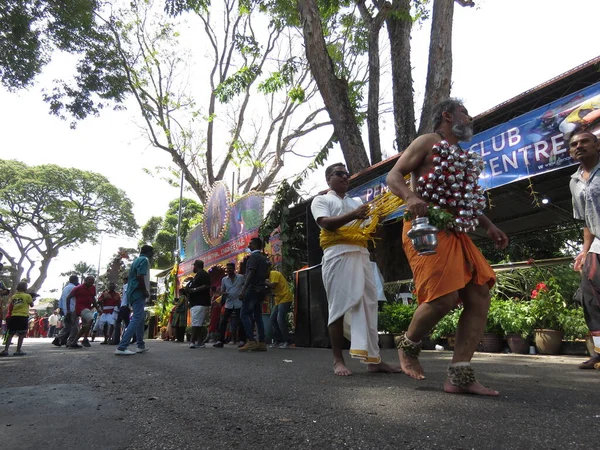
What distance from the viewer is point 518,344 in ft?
20.6

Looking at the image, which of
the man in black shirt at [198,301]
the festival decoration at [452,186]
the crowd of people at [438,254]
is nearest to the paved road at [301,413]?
the crowd of people at [438,254]

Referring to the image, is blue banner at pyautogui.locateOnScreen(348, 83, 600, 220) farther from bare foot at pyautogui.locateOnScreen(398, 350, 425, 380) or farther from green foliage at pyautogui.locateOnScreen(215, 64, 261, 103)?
green foliage at pyautogui.locateOnScreen(215, 64, 261, 103)

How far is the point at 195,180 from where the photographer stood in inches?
775

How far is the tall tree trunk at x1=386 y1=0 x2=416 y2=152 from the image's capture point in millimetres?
9180

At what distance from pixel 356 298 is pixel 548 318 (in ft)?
11.7

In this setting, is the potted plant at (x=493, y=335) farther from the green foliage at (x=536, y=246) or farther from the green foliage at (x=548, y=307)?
the green foliage at (x=536, y=246)

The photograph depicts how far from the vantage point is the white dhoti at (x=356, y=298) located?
3.81 m

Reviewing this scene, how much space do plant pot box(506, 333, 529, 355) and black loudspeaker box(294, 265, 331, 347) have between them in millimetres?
2855

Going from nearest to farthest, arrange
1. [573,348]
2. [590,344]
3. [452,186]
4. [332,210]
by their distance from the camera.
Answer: [452,186] < [332,210] < [590,344] < [573,348]

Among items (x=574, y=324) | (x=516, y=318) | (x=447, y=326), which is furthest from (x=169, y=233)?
(x=574, y=324)

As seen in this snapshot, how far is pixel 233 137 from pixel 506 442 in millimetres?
19283

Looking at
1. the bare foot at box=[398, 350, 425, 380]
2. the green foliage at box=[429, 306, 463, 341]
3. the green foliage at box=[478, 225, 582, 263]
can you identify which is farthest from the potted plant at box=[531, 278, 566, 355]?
the green foliage at box=[478, 225, 582, 263]

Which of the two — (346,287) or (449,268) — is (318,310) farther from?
(449,268)

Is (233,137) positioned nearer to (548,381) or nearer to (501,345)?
(501,345)
